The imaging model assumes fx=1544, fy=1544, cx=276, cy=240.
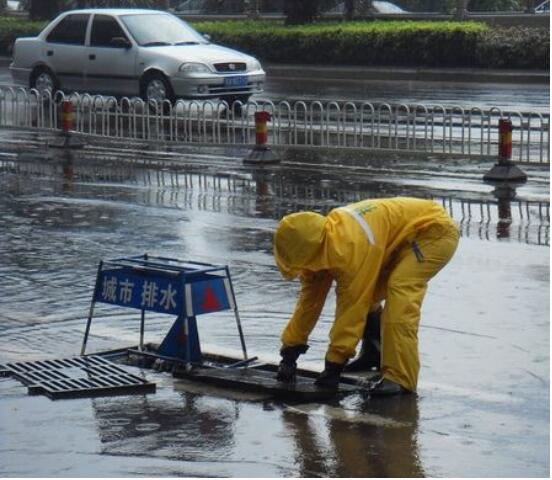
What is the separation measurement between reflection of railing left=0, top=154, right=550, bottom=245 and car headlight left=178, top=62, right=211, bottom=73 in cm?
528

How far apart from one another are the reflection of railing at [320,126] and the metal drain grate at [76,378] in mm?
9681

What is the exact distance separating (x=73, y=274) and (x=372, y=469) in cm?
527

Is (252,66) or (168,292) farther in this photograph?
(252,66)

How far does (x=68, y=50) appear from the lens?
26.5 metres

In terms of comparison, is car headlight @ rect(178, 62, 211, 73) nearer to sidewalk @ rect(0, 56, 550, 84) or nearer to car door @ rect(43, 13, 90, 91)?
car door @ rect(43, 13, 90, 91)

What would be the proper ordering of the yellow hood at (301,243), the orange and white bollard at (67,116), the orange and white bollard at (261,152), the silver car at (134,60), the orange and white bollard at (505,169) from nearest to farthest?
the yellow hood at (301,243) → the orange and white bollard at (505,169) → the orange and white bollard at (261,152) → the orange and white bollard at (67,116) → the silver car at (134,60)

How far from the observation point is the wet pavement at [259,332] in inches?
270


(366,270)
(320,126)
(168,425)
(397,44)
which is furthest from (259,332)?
(397,44)

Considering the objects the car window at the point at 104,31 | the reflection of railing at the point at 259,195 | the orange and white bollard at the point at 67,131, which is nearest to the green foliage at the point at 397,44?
the car window at the point at 104,31

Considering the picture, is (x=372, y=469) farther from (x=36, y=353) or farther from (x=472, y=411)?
(x=36, y=353)

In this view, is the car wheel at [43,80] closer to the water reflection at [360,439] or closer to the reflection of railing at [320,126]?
the reflection of railing at [320,126]

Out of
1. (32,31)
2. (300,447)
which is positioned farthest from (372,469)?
(32,31)

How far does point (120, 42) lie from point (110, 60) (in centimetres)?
37

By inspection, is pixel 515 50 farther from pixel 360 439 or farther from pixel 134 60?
pixel 360 439
